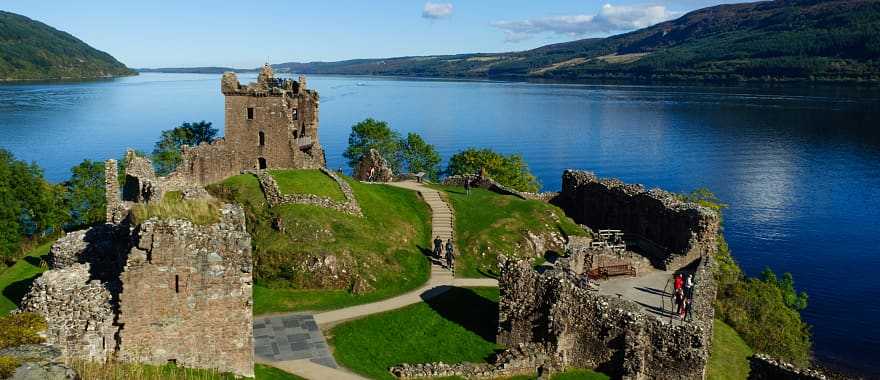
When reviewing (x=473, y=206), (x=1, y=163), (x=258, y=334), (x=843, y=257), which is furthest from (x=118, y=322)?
(x=843, y=257)

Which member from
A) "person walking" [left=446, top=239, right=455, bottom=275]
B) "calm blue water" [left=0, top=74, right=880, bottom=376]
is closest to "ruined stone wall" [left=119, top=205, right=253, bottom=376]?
"person walking" [left=446, top=239, right=455, bottom=275]

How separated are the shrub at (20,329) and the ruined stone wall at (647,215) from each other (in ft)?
98.1

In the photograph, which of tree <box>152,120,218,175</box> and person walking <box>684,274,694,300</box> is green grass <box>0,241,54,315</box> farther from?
tree <box>152,120,218,175</box>

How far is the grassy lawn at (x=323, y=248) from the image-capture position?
3291 cm

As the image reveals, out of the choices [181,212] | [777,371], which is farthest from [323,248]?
[777,371]

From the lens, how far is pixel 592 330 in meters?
27.6

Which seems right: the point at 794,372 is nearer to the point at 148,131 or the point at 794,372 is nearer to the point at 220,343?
the point at 220,343

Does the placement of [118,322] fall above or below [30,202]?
above

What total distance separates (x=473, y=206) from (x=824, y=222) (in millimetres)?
58583

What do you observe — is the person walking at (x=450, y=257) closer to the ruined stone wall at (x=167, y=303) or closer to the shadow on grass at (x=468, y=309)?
the shadow on grass at (x=468, y=309)

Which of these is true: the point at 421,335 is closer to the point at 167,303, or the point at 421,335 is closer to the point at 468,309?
the point at 468,309

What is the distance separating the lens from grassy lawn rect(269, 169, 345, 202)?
40531 mm

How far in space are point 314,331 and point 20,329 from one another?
1327 centimetres

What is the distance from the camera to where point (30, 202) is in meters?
58.8
